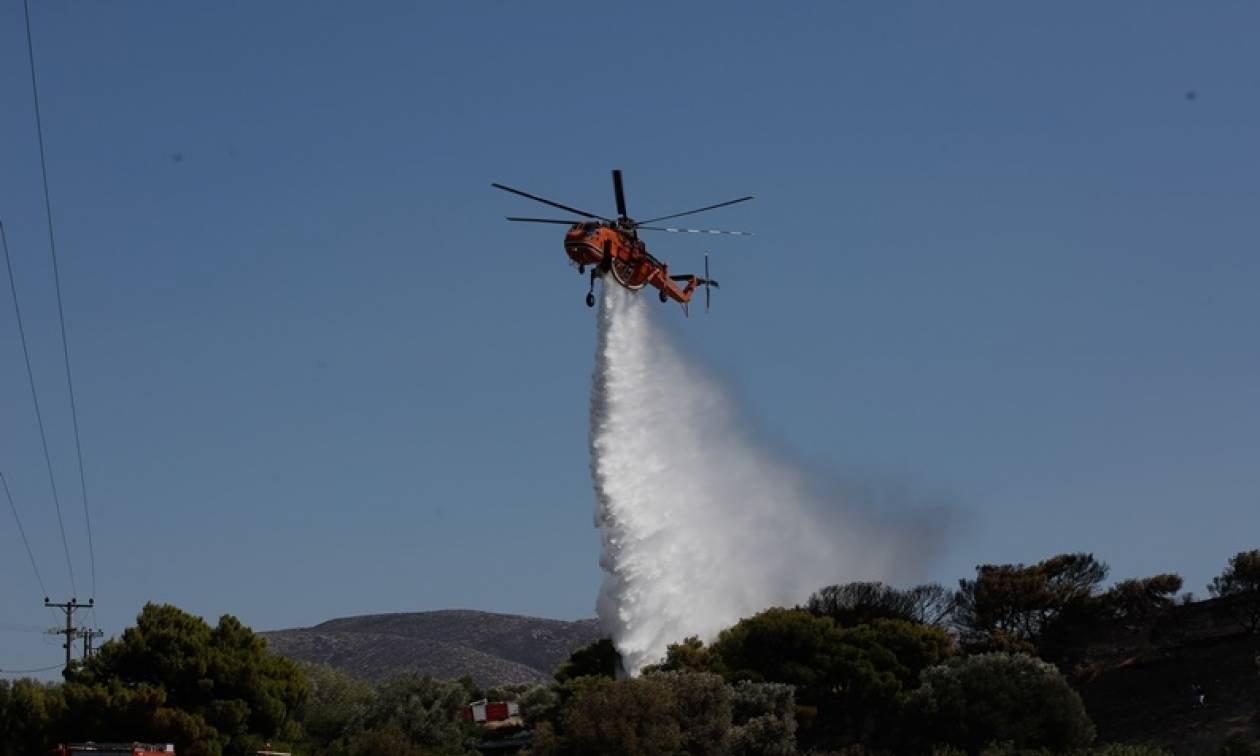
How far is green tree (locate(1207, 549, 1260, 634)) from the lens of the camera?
92062 mm

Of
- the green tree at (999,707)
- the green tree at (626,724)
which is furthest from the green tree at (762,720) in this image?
the green tree at (999,707)

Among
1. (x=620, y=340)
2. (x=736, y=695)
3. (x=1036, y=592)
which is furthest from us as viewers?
(x=1036, y=592)

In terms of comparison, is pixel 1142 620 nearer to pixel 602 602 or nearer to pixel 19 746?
pixel 602 602

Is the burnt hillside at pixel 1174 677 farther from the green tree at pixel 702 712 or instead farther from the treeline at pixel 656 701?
the green tree at pixel 702 712

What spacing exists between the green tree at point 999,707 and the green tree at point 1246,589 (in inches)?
909

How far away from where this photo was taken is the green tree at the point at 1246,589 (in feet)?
302

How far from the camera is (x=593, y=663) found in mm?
100688

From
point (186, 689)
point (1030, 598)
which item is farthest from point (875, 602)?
point (186, 689)

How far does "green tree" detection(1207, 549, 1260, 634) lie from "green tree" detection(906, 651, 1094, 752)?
23.1 metres

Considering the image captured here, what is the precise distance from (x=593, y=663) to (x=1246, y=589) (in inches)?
1512

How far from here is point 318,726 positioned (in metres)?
81.3

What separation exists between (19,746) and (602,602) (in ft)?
117

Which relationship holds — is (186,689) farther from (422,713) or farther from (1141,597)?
(1141,597)

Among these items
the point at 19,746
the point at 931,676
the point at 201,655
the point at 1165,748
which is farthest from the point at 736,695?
the point at 19,746
